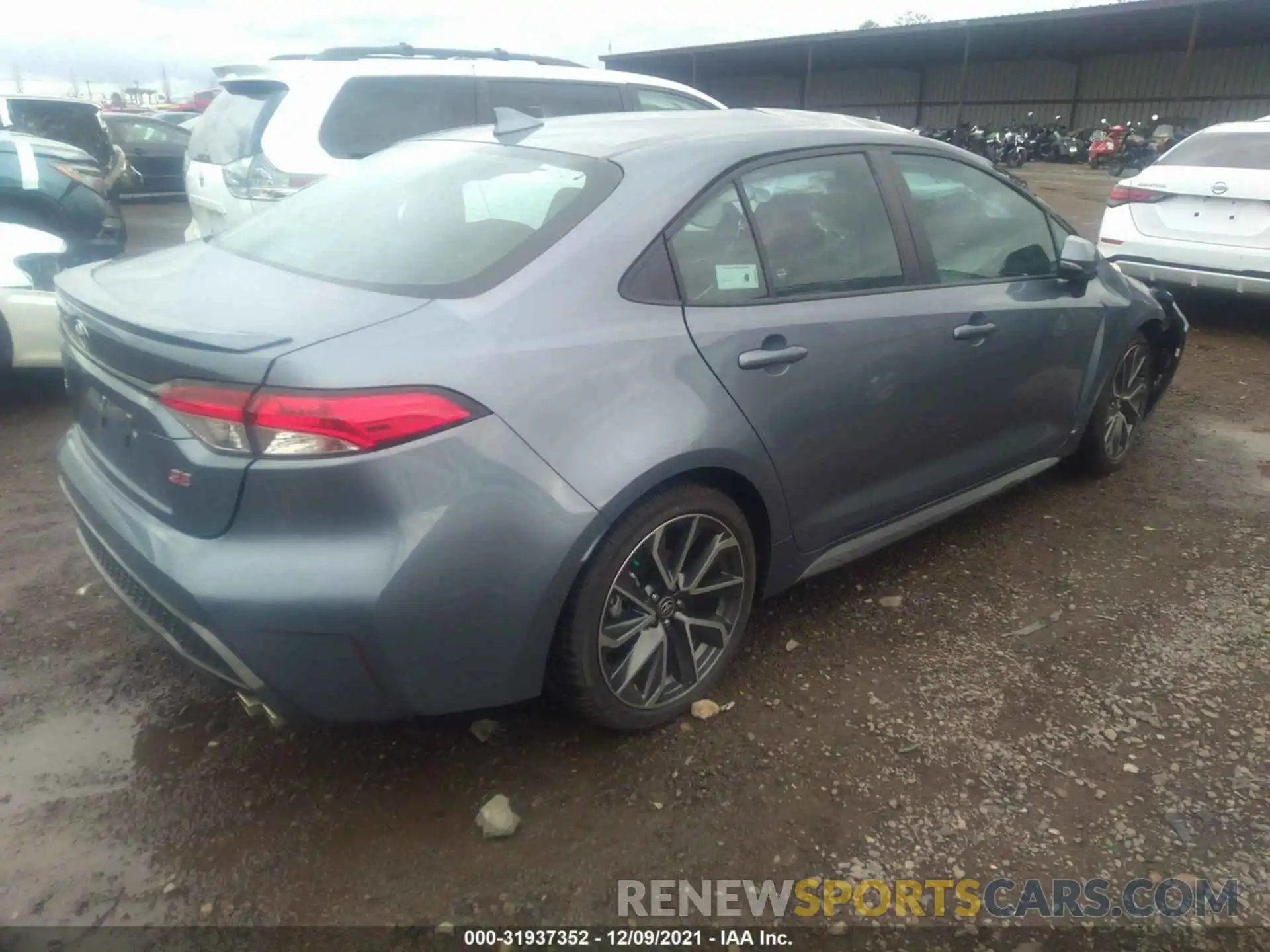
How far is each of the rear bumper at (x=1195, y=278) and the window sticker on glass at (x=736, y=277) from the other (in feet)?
14.7

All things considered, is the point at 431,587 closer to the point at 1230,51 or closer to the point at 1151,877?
the point at 1151,877

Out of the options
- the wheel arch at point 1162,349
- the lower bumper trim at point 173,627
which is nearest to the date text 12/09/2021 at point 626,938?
the lower bumper trim at point 173,627

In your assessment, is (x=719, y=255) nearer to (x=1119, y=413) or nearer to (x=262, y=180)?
(x=1119, y=413)

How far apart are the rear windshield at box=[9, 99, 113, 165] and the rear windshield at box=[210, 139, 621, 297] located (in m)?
8.42

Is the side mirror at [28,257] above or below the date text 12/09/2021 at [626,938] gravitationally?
above

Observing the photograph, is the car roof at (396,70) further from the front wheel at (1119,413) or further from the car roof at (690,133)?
the front wheel at (1119,413)

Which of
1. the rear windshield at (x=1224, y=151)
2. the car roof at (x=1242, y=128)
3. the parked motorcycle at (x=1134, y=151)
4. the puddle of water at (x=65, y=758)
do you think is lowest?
the parked motorcycle at (x=1134, y=151)

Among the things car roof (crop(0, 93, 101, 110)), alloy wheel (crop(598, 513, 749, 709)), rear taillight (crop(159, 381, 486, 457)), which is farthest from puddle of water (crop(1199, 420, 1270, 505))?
car roof (crop(0, 93, 101, 110))

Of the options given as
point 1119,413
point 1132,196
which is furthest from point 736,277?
point 1132,196

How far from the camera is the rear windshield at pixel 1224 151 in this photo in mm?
6285

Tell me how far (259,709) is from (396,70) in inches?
180

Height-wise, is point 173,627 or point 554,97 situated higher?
point 554,97

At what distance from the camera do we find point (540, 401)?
209cm

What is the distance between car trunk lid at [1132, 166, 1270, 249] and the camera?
6066 mm
